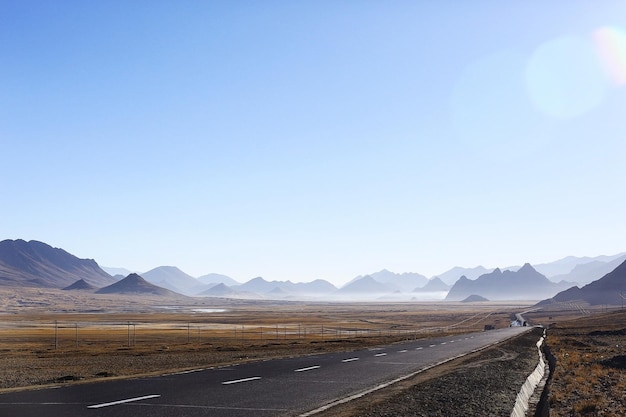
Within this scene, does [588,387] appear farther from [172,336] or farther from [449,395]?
[172,336]

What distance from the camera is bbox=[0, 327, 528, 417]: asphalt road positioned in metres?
14.8

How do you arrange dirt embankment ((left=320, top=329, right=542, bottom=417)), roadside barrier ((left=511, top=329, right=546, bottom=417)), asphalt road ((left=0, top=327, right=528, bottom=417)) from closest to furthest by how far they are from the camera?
asphalt road ((left=0, top=327, right=528, bottom=417)) < dirt embankment ((left=320, top=329, right=542, bottom=417)) < roadside barrier ((left=511, top=329, right=546, bottom=417))

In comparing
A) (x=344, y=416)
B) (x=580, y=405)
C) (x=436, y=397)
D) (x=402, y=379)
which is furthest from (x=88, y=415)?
(x=580, y=405)

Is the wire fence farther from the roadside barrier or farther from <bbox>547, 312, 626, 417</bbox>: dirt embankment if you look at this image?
the roadside barrier

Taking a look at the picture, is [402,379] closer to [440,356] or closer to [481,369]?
[481,369]

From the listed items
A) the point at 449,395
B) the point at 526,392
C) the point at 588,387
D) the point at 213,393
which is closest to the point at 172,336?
the point at 213,393

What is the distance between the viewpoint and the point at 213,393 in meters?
18.2

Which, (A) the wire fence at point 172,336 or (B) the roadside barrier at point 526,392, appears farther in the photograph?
(A) the wire fence at point 172,336

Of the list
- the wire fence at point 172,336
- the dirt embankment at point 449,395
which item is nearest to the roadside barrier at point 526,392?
the dirt embankment at point 449,395

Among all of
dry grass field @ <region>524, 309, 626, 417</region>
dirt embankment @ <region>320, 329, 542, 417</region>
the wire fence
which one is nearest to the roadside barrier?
dirt embankment @ <region>320, 329, 542, 417</region>

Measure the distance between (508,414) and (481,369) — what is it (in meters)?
11.1

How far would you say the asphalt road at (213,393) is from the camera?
14.8 meters

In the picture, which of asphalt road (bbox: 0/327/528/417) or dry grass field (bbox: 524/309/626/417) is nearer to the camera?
asphalt road (bbox: 0/327/528/417)

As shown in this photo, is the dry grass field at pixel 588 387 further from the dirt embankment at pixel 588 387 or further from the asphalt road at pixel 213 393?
the asphalt road at pixel 213 393
